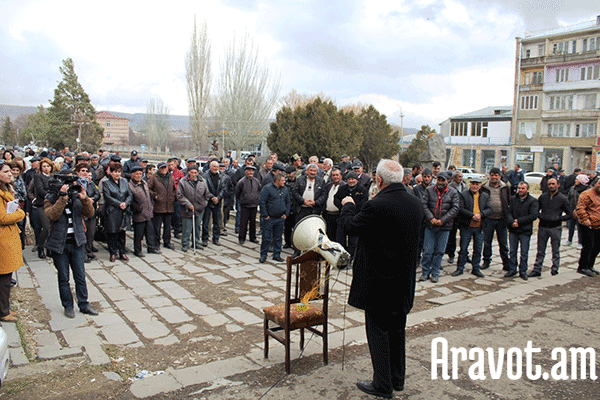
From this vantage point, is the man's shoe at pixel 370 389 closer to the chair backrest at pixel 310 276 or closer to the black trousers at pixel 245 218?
the chair backrest at pixel 310 276

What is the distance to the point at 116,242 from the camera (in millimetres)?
8508

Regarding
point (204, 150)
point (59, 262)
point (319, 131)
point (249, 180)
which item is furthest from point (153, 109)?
point (59, 262)

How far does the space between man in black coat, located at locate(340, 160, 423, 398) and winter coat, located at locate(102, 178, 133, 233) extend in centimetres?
599

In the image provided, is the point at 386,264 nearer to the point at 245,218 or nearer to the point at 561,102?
the point at 245,218

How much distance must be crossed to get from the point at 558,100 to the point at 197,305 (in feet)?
170

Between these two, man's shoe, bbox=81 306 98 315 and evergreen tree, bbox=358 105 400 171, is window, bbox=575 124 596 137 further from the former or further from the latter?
man's shoe, bbox=81 306 98 315

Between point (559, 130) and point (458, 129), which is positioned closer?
point (559, 130)

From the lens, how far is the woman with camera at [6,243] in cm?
502

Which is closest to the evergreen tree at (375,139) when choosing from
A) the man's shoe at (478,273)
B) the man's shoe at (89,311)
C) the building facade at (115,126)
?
the man's shoe at (478,273)

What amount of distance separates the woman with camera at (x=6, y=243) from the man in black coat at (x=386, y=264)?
4.00 metres

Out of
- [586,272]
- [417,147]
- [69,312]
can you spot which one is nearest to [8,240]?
[69,312]

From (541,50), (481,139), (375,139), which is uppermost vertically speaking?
(541,50)

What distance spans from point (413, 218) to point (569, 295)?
510 cm

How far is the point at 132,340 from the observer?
16.1ft
